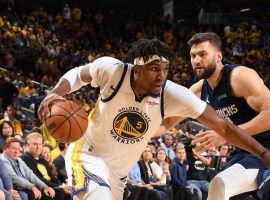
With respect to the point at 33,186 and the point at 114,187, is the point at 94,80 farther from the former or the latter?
the point at 33,186

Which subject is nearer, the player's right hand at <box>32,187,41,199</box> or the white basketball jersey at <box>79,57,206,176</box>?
the white basketball jersey at <box>79,57,206,176</box>

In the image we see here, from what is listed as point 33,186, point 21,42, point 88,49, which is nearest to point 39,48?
point 21,42

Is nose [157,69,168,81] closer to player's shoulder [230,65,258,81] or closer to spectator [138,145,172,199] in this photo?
player's shoulder [230,65,258,81]

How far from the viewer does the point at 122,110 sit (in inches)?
144

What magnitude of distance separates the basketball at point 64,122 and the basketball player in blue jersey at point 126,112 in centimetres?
16

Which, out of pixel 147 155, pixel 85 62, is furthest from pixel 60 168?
pixel 85 62

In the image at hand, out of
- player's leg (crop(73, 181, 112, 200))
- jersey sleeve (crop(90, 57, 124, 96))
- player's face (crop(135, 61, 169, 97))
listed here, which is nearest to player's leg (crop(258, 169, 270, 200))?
player's face (crop(135, 61, 169, 97))

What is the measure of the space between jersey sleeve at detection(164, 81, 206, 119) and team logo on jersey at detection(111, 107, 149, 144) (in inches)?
8.1

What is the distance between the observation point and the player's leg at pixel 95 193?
3418 millimetres

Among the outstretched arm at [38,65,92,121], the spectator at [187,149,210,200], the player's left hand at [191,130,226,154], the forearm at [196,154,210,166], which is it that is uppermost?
the outstretched arm at [38,65,92,121]

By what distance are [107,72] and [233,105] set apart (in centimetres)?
120

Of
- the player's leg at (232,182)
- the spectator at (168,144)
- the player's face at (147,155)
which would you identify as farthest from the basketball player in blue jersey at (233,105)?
the spectator at (168,144)

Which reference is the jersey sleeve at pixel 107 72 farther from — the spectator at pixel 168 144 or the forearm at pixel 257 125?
the spectator at pixel 168 144

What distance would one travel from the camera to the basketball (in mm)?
3420
